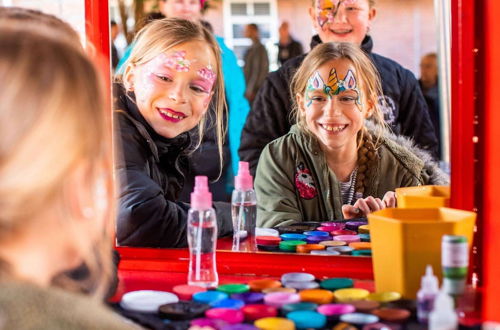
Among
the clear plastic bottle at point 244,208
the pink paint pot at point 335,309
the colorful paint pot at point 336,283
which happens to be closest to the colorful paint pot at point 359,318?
the pink paint pot at point 335,309

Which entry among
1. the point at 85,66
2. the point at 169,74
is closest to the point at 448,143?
the point at 169,74

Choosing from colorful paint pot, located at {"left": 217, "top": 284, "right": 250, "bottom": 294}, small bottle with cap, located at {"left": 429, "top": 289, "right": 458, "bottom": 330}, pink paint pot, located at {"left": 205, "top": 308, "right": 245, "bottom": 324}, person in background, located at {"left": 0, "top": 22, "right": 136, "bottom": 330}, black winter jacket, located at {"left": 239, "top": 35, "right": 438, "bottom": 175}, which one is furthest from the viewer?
black winter jacket, located at {"left": 239, "top": 35, "right": 438, "bottom": 175}

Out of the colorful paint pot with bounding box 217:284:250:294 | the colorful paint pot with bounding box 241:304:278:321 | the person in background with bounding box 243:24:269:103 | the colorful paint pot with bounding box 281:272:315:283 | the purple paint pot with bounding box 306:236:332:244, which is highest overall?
the person in background with bounding box 243:24:269:103

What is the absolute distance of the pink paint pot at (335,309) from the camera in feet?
3.29

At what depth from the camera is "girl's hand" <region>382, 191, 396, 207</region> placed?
125 centimetres

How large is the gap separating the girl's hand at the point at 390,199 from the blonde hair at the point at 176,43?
0.29m

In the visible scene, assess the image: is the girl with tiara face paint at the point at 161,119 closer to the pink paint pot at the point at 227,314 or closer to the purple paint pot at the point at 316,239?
the purple paint pot at the point at 316,239

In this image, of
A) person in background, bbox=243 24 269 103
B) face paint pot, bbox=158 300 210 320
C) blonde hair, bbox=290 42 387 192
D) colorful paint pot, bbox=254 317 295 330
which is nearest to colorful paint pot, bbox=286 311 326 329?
colorful paint pot, bbox=254 317 295 330

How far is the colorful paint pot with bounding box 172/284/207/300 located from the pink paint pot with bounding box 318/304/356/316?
204 millimetres

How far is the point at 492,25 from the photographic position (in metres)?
1.07

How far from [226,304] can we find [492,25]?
54 cm

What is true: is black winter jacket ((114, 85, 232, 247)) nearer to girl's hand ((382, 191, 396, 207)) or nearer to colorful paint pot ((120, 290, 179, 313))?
colorful paint pot ((120, 290, 179, 313))

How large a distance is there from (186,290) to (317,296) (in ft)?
0.67

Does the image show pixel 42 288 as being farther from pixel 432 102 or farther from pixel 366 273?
pixel 432 102
